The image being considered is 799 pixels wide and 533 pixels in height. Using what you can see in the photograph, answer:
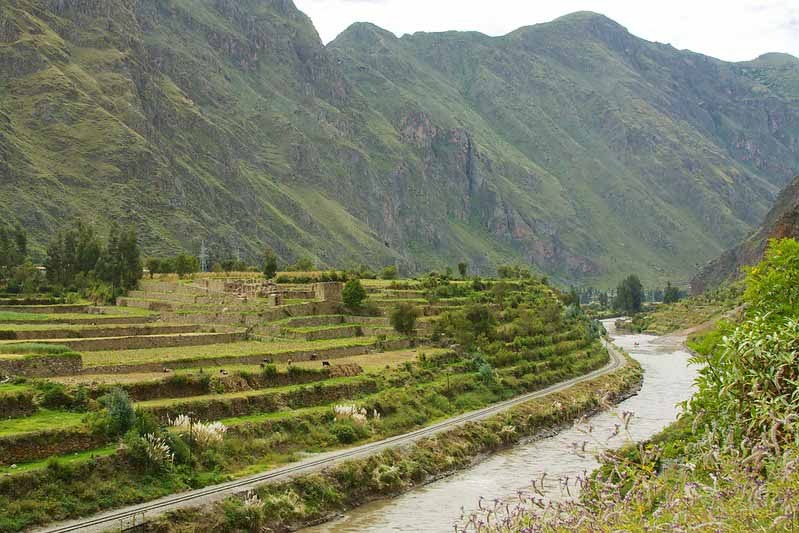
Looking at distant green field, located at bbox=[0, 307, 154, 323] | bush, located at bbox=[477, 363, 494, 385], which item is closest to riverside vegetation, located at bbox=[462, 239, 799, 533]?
bush, located at bbox=[477, 363, 494, 385]

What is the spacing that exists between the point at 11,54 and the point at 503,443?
168m

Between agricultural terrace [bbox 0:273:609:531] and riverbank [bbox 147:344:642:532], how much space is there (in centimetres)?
243

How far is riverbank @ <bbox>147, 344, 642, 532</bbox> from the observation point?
3262cm

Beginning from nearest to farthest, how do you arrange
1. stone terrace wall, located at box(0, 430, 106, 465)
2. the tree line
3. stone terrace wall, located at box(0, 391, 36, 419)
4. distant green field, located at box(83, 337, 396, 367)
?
stone terrace wall, located at box(0, 430, 106, 465) < stone terrace wall, located at box(0, 391, 36, 419) < distant green field, located at box(83, 337, 396, 367) < the tree line

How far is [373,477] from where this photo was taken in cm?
4159

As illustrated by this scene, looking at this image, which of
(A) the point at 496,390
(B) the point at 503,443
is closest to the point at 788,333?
(B) the point at 503,443

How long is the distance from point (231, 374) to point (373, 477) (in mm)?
10269

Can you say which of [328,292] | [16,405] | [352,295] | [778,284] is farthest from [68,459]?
[328,292]

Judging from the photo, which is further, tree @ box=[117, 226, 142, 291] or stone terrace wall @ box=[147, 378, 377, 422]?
tree @ box=[117, 226, 142, 291]

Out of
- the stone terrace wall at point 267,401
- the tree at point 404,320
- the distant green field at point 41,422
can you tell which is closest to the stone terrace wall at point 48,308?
the tree at point 404,320

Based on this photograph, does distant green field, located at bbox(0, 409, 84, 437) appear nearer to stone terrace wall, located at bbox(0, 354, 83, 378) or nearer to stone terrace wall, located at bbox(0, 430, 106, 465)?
stone terrace wall, located at bbox(0, 430, 106, 465)

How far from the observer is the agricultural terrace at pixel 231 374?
3272cm

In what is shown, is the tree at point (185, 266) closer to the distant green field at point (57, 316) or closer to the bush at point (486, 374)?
the distant green field at point (57, 316)

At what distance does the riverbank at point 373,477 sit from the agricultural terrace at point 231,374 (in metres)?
2.43
